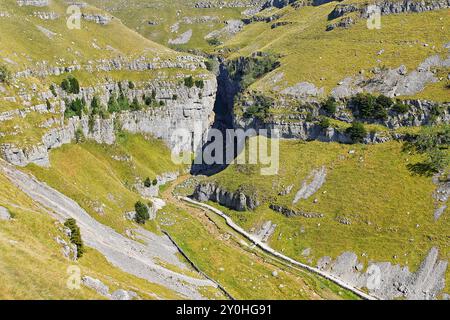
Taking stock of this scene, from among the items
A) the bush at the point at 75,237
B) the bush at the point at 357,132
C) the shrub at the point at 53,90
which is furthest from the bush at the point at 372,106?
the shrub at the point at 53,90

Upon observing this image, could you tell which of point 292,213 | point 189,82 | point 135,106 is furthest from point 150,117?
point 292,213

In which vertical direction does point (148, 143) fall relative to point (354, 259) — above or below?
above

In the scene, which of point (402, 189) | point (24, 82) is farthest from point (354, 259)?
point (24, 82)

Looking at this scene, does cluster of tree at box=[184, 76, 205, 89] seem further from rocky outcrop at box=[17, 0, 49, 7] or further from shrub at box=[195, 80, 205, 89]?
rocky outcrop at box=[17, 0, 49, 7]

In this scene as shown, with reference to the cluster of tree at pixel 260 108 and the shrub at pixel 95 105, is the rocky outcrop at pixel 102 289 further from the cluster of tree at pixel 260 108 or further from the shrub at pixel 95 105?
the shrub at pixel 95 105

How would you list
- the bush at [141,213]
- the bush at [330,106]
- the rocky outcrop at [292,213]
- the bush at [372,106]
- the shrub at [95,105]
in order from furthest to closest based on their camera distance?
the shrub at [95,105], the bush at [330,106], the bush at [372,106], the rocky outcrop at [292,213], the bush at [141,213]
